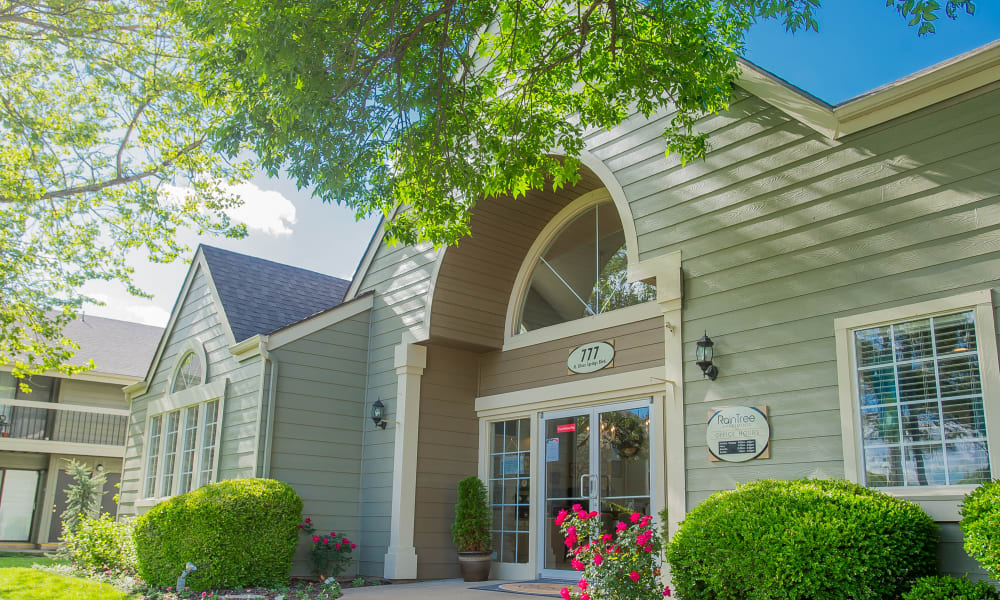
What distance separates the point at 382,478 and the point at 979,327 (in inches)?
302

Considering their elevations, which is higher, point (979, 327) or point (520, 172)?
point (520, 172)

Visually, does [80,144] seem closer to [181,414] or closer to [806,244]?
[181,414]

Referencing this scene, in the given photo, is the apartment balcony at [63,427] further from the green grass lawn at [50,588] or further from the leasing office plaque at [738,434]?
the leasing office plaque at [738,434]

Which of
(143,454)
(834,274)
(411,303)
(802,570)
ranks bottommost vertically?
(802,570)

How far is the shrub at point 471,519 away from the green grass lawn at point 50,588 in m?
3.97

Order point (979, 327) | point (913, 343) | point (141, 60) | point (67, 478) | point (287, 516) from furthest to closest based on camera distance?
point (67, 478) → point (141, 60) → point (287, 516) → point (913, 343) → point (979, 327)

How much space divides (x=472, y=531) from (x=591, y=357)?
2.82 meters

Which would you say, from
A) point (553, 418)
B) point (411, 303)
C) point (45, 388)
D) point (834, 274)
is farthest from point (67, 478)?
point (834, 274)

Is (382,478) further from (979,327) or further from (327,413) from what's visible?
(979,327)

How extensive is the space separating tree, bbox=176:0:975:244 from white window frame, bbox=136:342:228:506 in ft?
18.0

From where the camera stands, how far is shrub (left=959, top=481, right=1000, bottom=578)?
4348mm

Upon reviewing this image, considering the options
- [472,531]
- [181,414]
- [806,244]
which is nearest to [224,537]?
[472,531]

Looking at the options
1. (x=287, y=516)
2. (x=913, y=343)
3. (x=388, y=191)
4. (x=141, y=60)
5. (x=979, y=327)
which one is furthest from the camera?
(x=141, y=60)

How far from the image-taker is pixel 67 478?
69.0 ft
